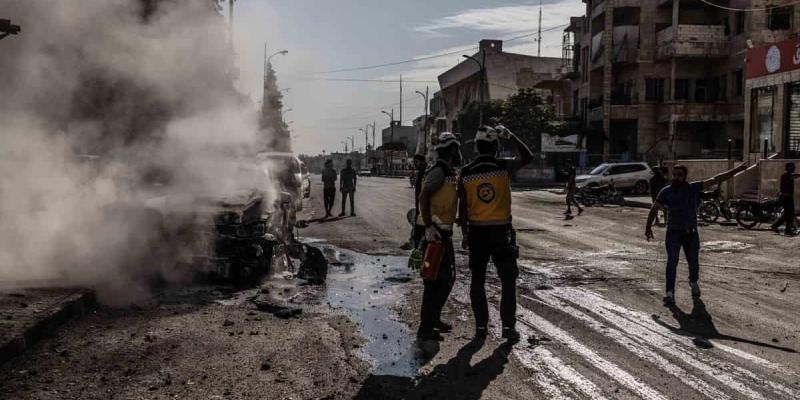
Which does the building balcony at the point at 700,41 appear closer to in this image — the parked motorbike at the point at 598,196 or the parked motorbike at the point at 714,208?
the parked motorbike at the point at 598,196

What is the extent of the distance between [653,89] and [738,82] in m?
5.16

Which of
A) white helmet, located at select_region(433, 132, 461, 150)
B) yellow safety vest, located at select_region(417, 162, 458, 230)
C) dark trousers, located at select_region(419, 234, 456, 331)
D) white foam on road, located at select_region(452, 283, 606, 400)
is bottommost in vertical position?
white foam on road, located at select_region(452, 283, 606, 400)

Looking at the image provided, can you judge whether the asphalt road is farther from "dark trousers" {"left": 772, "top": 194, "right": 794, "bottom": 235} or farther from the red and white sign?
the red and white sign

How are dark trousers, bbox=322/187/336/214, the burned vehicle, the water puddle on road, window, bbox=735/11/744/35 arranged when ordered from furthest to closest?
window, bbox=735/11/744/35, dark trousers, bbox=322/187/336/214, the burned vehicle, the water puddle on road

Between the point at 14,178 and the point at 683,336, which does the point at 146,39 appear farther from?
the point at 683,336

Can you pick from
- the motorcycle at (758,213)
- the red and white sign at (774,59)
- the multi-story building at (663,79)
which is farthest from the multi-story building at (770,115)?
the multi-story building at (663,79)

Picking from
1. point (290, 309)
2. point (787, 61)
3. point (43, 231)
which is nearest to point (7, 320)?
point (290, 309)

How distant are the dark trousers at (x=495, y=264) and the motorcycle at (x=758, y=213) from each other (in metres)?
13.8

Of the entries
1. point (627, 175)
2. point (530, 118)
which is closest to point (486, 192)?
point (627, 175)

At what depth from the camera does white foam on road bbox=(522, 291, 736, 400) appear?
173 inches

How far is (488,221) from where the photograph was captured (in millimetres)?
5773

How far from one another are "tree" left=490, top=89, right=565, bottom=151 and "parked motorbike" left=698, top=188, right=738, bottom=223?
31.2 metres

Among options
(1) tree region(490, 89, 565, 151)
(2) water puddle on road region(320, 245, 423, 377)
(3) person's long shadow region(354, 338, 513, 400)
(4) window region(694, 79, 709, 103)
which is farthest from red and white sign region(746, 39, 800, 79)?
(1) tree region(490, 89, 565, 151)

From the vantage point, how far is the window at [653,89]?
43562mm
